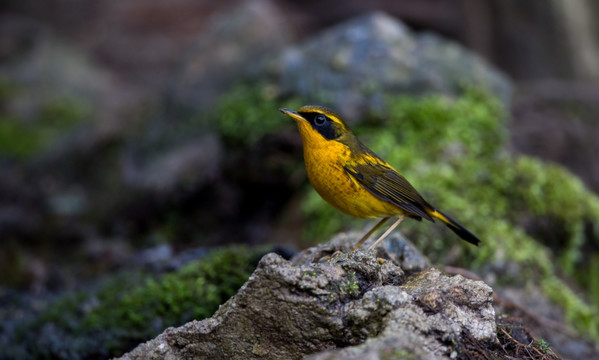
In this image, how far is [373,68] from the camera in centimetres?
792

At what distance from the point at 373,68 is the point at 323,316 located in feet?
18.2

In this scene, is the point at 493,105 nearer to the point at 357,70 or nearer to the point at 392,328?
the point at 357,70

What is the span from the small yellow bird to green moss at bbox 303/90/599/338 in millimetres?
1076

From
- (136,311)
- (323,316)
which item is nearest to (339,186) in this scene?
A: (323,316)

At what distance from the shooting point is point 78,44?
15.1m

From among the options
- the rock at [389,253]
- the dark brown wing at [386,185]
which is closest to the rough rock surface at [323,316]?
the rock at [389,253]

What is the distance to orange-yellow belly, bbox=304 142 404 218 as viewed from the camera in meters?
4.42

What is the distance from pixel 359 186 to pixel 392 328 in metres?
1.95

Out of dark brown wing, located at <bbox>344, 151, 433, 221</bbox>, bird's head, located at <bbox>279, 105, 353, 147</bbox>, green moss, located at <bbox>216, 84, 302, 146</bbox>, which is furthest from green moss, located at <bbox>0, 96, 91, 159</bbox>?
dark brown wing, located at <bbox>344, 151, 433, 221</bbox>

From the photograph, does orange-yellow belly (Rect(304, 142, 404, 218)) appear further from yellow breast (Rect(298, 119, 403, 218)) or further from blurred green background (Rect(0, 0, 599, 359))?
blurred green background (Rect(0, 0, 599, 359))

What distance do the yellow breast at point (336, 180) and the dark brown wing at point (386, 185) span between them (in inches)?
1.8

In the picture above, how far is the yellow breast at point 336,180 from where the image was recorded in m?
4.43

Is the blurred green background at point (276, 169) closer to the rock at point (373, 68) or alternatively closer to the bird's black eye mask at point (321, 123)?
the rock at point (373, 68)

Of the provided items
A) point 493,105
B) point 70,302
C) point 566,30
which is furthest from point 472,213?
point 566,30
